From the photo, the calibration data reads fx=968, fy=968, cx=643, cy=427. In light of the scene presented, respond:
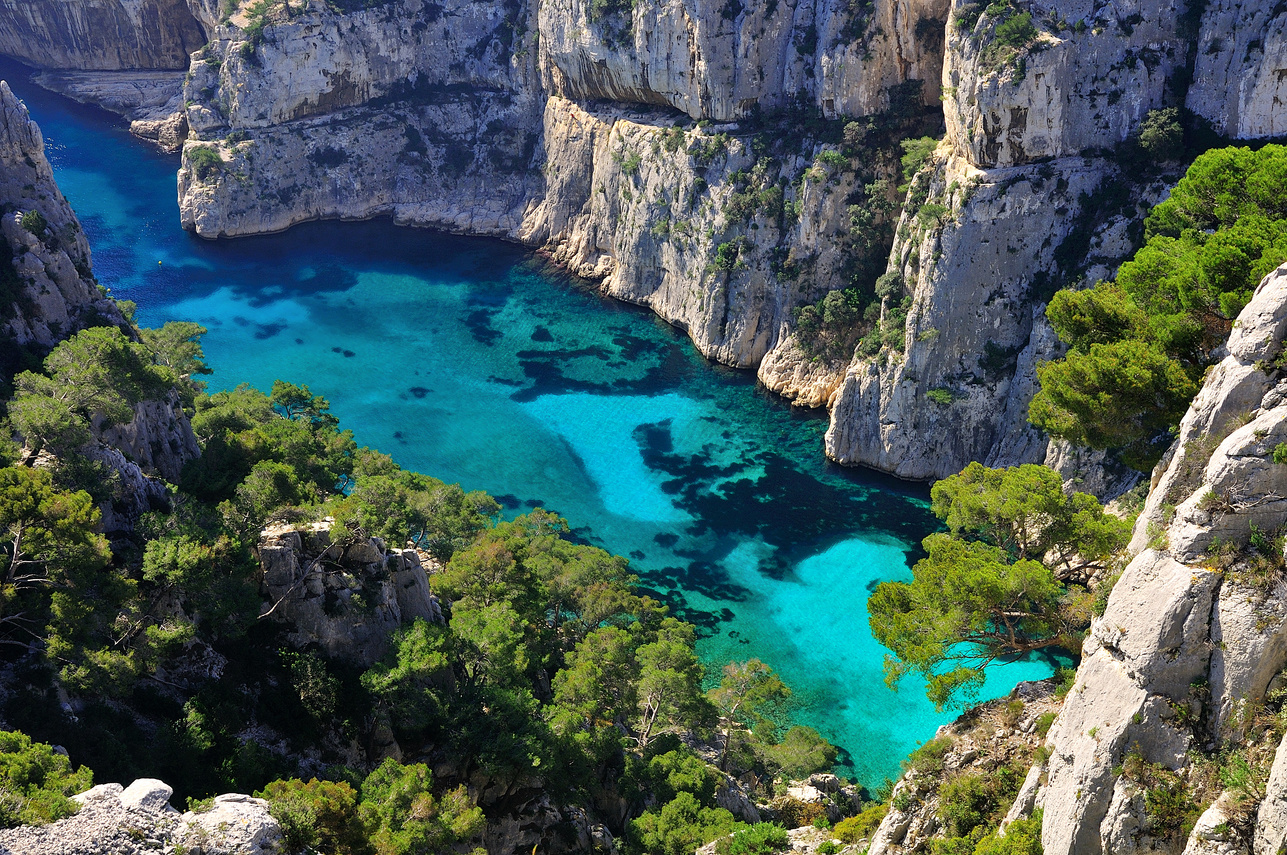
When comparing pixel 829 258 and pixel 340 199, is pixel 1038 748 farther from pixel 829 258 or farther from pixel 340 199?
pixel 340 199

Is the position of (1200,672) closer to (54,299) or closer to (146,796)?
(146,796)

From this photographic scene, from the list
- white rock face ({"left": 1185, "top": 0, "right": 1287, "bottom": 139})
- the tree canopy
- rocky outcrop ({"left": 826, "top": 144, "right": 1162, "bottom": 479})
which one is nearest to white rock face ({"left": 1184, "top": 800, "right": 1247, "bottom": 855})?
the tree canopy

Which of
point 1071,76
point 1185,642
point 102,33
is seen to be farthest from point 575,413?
point 102,33

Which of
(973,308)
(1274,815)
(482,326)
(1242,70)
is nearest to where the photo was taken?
(1274,815)

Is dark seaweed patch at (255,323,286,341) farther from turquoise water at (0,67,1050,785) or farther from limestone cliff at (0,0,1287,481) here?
limestone cliff at (0,0,1287,481)

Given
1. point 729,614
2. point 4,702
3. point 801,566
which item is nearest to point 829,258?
point 801,566

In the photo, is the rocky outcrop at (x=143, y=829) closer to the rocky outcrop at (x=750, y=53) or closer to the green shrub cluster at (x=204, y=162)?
the rocky outcrop at (x=750, y=53)
